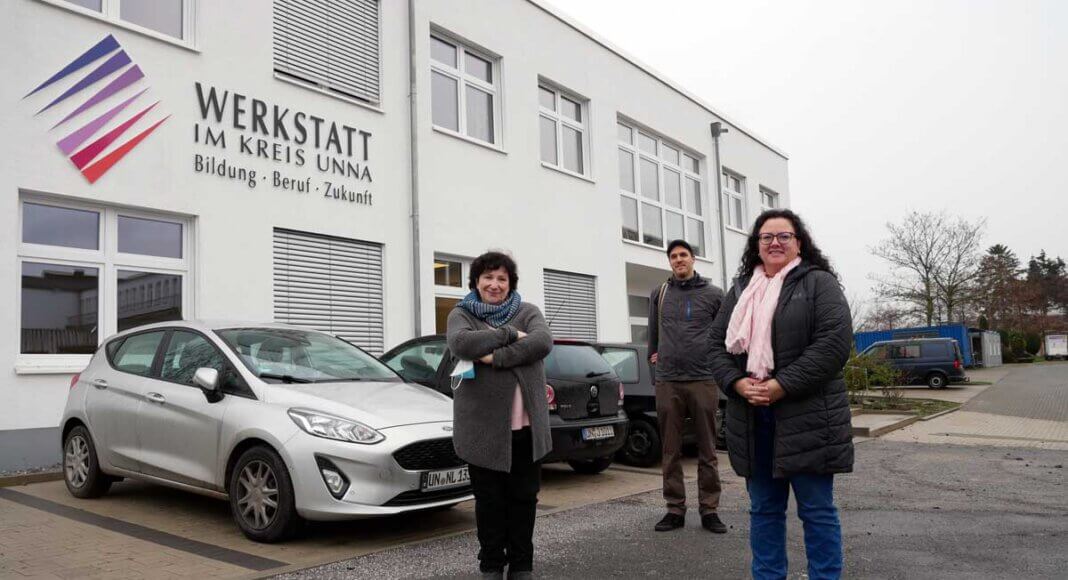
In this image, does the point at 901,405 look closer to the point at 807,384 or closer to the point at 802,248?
the point at 802,248

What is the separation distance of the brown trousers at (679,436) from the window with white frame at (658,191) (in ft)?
41.7

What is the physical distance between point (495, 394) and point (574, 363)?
3971 mm

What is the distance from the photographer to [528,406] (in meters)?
4.07

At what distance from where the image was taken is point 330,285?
37.3 ft

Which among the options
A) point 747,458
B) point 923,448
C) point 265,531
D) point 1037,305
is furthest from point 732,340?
point 1037,305

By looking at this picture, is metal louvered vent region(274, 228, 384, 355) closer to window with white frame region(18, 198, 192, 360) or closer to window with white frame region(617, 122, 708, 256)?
window with white frame region(18, 198, 192, 360)

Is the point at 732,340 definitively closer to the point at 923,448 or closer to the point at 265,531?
the point at 265,531

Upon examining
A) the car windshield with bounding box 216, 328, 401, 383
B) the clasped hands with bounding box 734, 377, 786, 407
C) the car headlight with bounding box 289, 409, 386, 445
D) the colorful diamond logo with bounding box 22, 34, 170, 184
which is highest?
the colorful diamond logo with bounding box 22, 34, 170, 184

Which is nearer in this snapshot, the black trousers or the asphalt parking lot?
the black trousers

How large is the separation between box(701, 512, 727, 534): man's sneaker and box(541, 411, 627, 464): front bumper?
1.83 m

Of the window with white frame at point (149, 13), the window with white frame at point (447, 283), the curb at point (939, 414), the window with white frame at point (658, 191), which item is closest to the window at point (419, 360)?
the window with white frame at point (447, 283)

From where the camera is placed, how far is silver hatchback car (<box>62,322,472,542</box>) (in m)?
5.22

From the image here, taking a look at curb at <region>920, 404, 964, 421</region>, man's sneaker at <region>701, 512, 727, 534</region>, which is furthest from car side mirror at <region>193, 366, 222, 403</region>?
curb at <region>920, 404, 964, 421</region>

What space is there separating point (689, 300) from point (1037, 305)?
68.5m
